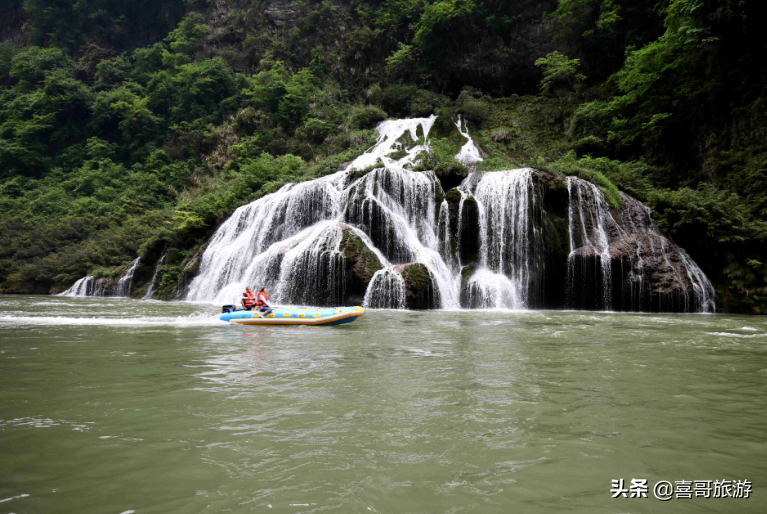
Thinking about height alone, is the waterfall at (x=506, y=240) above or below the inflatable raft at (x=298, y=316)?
above

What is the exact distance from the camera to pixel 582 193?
52.9ft

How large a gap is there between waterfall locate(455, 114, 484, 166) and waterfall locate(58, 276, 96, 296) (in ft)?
69.7

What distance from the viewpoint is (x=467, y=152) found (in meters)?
26.3

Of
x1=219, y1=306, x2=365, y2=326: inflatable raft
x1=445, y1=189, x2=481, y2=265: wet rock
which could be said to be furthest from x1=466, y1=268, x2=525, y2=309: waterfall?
x1=219, y1=306, x2=365, y2=326: inflatable raft

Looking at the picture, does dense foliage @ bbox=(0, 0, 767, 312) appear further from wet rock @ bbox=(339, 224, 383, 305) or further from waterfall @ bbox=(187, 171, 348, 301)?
wet rock @ bbox=(339, 224, 383, 305)

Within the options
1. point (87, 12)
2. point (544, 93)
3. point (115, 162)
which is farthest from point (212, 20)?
point (544, 93)

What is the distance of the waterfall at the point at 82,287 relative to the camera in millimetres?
22969

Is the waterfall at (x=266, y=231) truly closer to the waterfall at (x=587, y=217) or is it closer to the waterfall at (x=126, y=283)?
the waterfall at (x=126, y=283)

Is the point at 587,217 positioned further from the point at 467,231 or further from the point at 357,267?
the point at 357,267

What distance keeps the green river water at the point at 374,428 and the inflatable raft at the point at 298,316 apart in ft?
9.71

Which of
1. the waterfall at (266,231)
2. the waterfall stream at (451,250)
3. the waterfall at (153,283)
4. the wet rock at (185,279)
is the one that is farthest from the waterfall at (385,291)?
the waterfall at (153,283)

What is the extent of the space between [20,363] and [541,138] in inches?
1108

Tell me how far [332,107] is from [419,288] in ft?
82.4

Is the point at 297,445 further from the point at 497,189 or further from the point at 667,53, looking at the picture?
the point at 667,53
